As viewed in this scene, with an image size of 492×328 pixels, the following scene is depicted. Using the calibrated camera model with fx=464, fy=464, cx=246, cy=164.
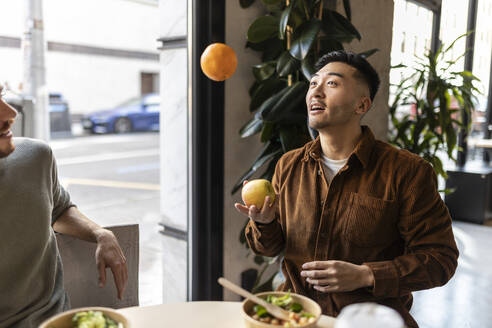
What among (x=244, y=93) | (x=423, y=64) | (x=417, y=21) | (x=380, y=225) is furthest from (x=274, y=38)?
(x=417, y=21)

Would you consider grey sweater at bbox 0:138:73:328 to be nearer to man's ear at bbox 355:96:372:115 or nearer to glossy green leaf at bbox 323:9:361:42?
man's ear at bbox 355:96:372:115

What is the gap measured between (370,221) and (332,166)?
9.8 inches

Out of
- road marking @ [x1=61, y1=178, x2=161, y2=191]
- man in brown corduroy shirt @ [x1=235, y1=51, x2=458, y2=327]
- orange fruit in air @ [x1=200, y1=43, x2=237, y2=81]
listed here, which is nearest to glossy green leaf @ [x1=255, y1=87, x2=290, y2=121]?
orange fruit in air @ [x1=200, y1=43, x2=237, y2=81]

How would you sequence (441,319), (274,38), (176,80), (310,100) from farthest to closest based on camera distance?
(441,319) → (176,80) → (274,38) → (310,100)

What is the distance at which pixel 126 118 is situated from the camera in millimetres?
4195

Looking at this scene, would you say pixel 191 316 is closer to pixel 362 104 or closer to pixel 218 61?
pixel 362 104

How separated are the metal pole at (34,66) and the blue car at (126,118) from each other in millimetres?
1138

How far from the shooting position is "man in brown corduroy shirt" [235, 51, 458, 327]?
146cm

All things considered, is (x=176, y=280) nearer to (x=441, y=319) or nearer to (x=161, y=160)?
(x=161, y=160)

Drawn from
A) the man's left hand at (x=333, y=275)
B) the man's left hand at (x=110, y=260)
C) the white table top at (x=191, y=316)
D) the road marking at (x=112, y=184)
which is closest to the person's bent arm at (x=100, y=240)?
the man's left hand at (x=110, y=260)

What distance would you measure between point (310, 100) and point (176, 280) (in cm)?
170

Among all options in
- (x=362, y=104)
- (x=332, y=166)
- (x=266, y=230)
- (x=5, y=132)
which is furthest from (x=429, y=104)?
(x=5, y=132)

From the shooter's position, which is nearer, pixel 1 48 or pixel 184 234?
pixel 1 48

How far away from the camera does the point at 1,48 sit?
212cm
